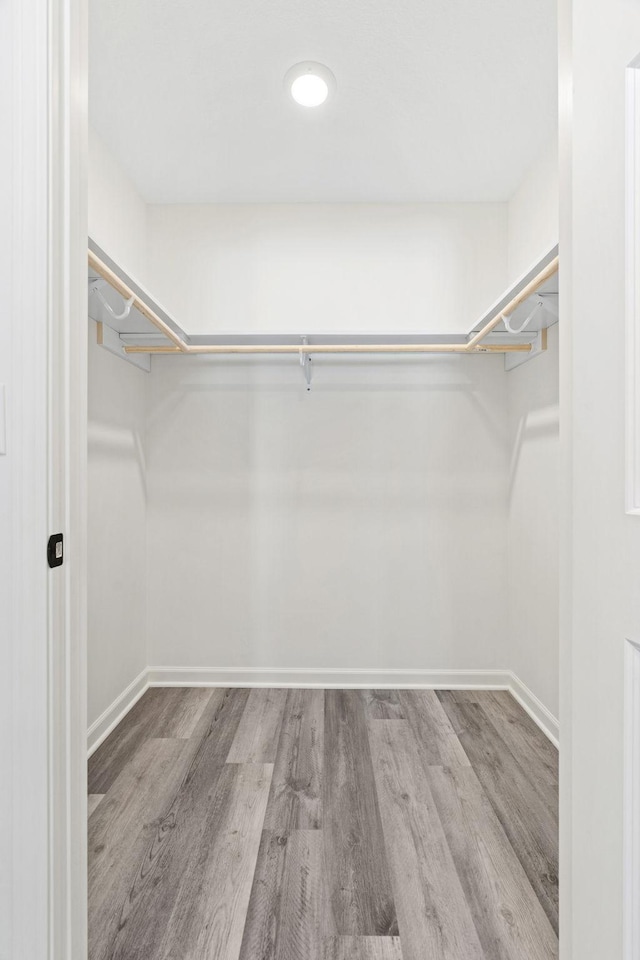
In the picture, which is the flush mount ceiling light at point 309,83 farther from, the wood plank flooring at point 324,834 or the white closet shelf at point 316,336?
the wood plank flooring at point 324,834

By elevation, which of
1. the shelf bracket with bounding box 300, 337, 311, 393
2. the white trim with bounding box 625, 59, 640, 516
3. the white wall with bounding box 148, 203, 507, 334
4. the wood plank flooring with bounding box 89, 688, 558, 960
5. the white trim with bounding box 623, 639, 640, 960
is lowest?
the wood plank flooring with bounding box 89, 688, 558, 960

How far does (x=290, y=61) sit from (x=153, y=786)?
254 cm

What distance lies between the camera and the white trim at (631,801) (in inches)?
26.0

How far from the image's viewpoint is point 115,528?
2.41 meters

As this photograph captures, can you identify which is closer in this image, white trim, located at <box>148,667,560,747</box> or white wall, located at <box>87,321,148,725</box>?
white wall, located at <box>87,321,148,725</box>

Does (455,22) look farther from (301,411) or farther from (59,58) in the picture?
(301,411)

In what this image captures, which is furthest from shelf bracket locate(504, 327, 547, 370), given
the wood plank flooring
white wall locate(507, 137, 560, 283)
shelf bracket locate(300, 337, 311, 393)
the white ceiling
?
the wood plank flooring

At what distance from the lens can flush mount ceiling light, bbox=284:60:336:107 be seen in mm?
1886

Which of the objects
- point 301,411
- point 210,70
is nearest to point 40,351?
point 210,70

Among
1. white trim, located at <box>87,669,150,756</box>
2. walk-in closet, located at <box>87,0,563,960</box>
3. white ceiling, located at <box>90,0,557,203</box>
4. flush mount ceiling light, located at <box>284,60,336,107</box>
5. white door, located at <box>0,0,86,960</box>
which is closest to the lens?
white door, located at <box>0,0,86,960</box>

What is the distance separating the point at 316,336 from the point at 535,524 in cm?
129

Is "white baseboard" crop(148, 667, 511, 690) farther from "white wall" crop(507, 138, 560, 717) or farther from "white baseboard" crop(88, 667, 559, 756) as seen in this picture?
"white wall" crop(507, 138, 560, 717)

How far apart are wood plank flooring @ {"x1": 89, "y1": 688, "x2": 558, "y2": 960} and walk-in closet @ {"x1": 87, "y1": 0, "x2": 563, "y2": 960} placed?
0.03 ft

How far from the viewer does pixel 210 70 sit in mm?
1893
